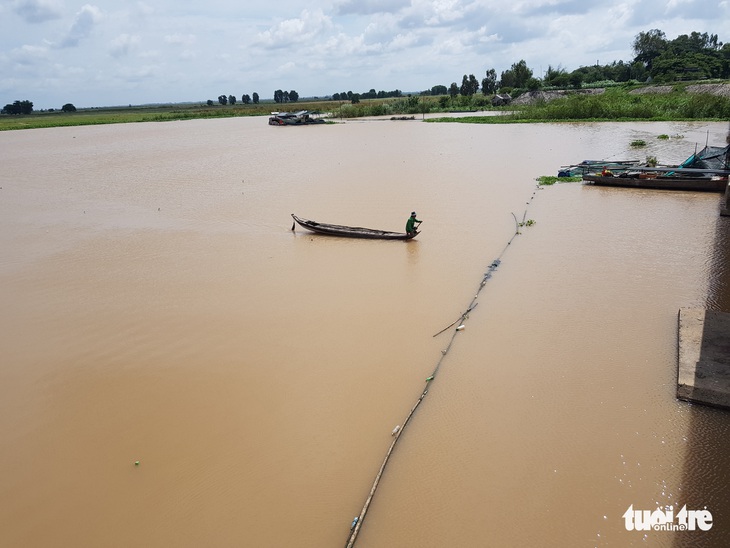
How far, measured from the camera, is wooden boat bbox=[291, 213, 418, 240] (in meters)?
11.4

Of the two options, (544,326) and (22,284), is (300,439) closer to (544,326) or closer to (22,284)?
(544,326)

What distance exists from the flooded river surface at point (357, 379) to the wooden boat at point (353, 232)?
22 centimetres

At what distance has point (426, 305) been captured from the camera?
821cm

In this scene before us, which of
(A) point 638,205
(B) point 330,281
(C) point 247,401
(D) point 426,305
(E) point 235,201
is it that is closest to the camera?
(C) point 247,401

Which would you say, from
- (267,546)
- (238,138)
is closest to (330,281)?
(267,546)

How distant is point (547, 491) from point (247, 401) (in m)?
3.48

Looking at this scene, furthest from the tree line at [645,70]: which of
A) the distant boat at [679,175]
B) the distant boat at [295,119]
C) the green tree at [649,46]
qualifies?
the distant boat at [679,175]

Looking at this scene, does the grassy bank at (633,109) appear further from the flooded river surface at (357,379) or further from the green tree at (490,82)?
the green tree at (490,82)

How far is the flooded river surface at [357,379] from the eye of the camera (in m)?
4.39

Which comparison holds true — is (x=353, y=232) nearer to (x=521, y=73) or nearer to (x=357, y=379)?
(x=357, y=379)

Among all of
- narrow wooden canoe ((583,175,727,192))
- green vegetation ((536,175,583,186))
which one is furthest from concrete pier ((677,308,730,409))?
green vegetation ((536,175,583,186))

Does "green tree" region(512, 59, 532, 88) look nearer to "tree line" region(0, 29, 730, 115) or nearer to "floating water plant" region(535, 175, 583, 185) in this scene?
"tree line" region(0, 29, 730, 115)

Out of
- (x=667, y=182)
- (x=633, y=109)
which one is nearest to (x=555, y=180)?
(x=667, y=182)

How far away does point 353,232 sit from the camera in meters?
11.8
